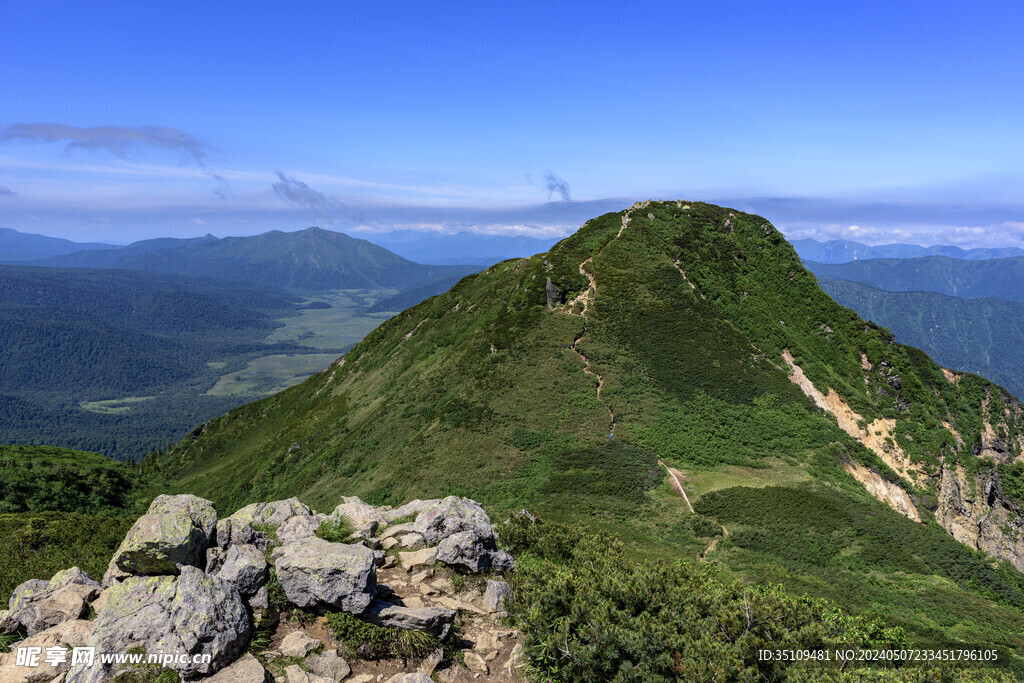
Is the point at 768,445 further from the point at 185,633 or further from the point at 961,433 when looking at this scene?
the point at 185,633

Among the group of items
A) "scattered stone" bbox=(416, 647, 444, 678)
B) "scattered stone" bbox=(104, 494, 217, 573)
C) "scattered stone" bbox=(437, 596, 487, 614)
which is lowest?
"scattered stone" bbox=(437, 596, 487, 614)

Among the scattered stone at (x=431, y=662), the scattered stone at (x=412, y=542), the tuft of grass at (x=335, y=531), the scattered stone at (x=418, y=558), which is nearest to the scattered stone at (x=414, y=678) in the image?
the scattered stone at (x=431, y=662)

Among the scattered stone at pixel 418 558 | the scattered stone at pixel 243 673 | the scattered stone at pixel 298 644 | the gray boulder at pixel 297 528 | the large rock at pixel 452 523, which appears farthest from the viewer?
the large rock at pixel 452 523

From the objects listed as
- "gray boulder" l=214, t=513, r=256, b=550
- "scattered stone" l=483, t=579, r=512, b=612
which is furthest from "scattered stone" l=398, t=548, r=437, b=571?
"gray boulder" l=214, t=513, r=256, b=550

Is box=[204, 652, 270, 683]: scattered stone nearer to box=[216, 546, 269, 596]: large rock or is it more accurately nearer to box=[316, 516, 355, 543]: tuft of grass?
box=[216, 546, 269, 596]: large rock

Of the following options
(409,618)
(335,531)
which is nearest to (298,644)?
(409,618)

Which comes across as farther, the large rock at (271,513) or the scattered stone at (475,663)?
the large rock at (271,513)

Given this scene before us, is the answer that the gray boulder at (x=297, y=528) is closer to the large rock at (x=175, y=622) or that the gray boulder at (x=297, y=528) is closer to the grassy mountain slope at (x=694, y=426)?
the large rock at (x=175, y=622)
